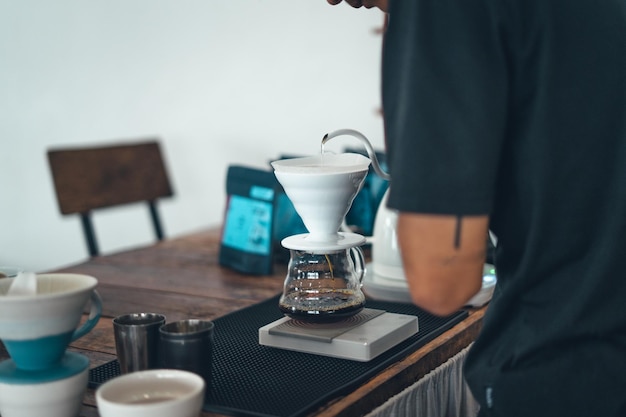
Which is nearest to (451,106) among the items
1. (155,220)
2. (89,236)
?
(89,236)

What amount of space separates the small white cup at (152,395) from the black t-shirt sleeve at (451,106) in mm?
327

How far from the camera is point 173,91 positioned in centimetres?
350

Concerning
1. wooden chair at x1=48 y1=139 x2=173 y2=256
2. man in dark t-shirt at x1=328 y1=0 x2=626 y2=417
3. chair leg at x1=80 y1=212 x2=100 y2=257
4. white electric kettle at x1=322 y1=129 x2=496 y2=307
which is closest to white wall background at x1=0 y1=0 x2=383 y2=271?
wooden chair at x1=48 y1=139 x2=173 y2=256

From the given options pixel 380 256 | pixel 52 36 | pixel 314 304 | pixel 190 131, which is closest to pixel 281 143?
pixel 190 131

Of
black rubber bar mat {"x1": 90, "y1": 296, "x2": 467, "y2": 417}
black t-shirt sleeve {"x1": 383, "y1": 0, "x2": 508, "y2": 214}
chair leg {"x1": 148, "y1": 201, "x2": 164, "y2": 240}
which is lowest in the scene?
chair leg {"x1": 148, "y1": 201, "x2": 164, "y2": 240}

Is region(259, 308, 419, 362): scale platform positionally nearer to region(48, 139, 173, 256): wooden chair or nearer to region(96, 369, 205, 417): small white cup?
region(96, 369, 205, 417): small white cup

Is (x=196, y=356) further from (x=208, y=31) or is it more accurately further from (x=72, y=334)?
(x=208, y=31)

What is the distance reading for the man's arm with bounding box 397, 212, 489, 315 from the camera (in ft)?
2.89

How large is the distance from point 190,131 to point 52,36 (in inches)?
34.1

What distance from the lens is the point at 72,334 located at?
98cm

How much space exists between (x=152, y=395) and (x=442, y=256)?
1.27 feet

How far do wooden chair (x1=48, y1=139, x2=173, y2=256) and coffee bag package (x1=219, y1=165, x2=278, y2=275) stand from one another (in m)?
0.78

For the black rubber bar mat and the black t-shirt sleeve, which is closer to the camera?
the black t-shirt sleeve

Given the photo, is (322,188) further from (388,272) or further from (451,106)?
(388,272)
